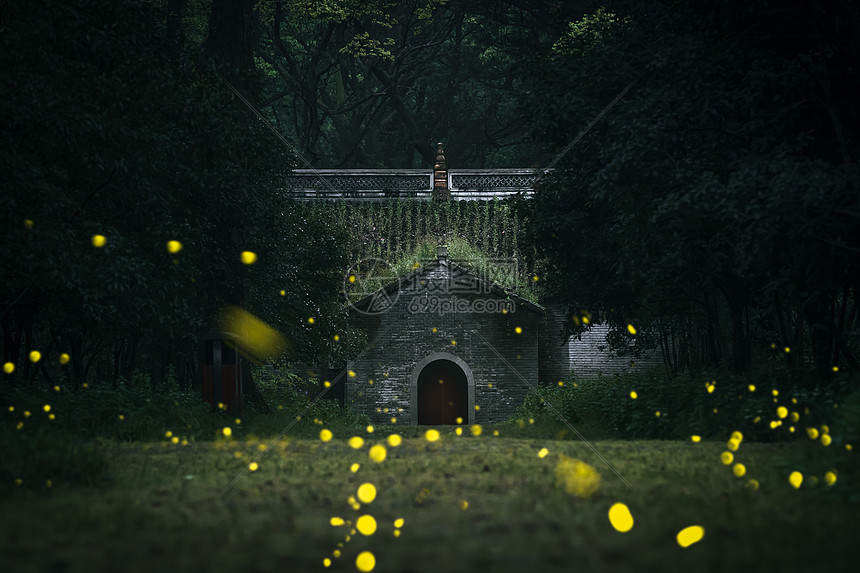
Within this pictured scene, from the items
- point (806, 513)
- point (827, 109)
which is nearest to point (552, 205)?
point (827, 109)

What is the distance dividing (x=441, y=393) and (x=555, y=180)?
35.0 ft

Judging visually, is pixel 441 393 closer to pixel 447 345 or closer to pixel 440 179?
pixel 447 345

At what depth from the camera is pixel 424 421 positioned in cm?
2738

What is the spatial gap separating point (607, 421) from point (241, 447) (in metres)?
9.35

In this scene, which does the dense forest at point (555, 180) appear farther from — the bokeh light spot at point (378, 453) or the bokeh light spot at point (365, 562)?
the bokeh light spot at point (365, 562)

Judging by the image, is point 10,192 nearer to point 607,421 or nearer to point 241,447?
point 241,447

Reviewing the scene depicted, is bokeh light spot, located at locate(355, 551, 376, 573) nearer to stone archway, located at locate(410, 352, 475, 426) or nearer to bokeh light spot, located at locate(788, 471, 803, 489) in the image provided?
bokeh light spot, located at locate(788, 471, 803, 489)

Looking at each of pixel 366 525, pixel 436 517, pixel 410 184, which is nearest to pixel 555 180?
pixel 436 517

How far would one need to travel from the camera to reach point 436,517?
6.42 m

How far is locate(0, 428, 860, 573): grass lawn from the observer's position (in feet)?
16.7

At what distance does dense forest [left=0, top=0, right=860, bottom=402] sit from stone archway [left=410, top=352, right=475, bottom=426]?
6470 millimetres

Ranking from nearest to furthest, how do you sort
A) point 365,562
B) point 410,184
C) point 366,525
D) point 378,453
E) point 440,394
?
point 365,562
point 366,525
point 378,453
point 440,394
point 410,184

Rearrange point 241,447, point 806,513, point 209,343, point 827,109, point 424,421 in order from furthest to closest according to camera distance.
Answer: point 424,421 < point 209,343 < point 827,109 < point 241,447 < point 806,513

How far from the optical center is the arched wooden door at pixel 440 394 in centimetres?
2739
